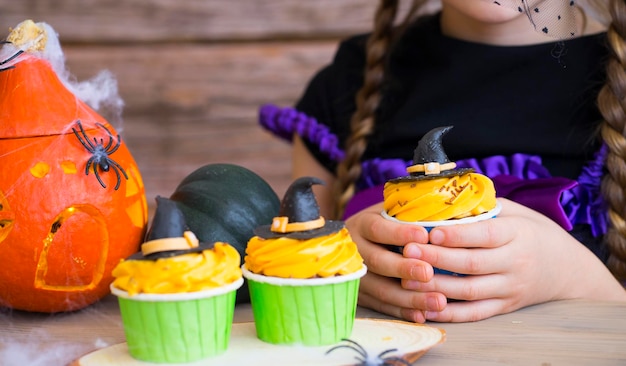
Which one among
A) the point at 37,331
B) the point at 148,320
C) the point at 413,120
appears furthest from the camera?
the point at 413,120

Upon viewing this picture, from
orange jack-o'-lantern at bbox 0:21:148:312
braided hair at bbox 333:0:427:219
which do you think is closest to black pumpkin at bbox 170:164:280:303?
orange jack-o'-lantern at bbox 0:21:148:312

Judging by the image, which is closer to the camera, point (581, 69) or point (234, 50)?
point (581, 69)

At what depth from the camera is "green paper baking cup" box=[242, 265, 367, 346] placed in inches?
30.4

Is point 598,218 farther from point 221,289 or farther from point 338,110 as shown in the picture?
point 221,289

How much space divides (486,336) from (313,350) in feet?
0.71

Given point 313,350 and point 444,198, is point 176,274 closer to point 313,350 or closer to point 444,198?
point 313,350

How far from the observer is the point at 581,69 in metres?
1.36

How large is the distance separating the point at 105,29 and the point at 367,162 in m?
0.95

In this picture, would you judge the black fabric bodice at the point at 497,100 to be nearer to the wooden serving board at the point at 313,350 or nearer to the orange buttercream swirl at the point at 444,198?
the orange buttercream swirl at the point at 444,198

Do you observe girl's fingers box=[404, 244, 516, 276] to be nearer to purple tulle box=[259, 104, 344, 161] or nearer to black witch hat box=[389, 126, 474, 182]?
black witch hat box=[389, 126, 474, 182]

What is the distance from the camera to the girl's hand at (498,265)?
90cm

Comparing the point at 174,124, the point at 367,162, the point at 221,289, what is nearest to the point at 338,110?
the point at 367,162

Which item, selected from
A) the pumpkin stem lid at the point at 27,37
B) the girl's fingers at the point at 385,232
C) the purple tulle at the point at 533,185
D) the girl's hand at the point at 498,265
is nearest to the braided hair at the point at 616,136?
the purple tulle at the point at 533,185

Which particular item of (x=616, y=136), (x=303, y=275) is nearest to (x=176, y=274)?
(x=303, y=275)
